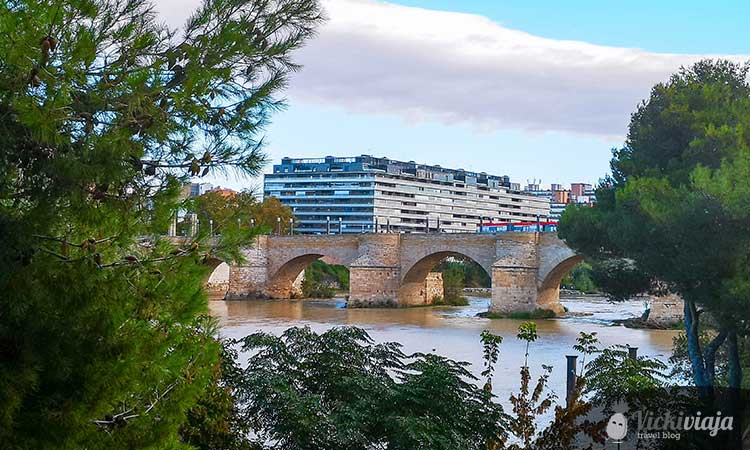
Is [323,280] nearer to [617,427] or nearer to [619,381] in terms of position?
[619,381]

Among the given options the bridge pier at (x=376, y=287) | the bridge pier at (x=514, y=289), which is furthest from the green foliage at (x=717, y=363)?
the bridge pier at (x=376, y=287)

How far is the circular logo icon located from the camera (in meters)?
6.20

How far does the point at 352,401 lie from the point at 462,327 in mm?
18879

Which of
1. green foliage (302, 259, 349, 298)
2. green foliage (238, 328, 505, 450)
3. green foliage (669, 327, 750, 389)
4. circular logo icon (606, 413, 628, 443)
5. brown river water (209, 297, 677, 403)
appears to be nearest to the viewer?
green foliage (238, 328, 505, 450)

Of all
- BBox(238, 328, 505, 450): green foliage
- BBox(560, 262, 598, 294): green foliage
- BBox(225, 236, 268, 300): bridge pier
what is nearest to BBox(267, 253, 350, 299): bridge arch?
BBox(225, 236, 268, 300): bridge pier

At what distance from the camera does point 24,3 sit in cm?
328

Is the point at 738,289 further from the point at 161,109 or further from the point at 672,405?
the point at 161,109

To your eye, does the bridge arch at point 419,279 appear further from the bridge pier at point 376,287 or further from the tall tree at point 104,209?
the tall tree at point 104,209

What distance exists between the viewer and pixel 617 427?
6262 millimetres

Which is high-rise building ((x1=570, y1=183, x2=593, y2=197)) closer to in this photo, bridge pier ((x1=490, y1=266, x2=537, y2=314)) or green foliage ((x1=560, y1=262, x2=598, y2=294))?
green foliage ((x1=560, y1=262, x2=598, y2=294))

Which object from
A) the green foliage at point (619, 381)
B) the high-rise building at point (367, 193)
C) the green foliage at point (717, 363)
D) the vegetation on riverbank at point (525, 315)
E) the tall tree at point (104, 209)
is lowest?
the vegetation on riverbank at point (525, 315)

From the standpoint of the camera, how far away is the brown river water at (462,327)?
17.2 metres

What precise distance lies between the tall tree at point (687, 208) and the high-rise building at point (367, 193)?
56327 mm

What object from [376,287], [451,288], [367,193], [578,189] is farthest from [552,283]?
[578,189]
